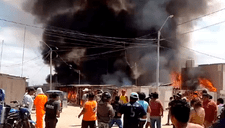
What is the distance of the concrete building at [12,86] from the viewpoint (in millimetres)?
16797

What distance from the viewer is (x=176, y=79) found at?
44.0 metres

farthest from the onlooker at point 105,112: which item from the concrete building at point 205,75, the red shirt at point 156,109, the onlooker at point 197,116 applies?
the concrete building at point 205,75

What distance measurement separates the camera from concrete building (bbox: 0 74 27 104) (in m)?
16.8

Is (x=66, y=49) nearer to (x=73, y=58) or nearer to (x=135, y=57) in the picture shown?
(x=73, y=58)

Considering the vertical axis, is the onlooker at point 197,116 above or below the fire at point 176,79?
below

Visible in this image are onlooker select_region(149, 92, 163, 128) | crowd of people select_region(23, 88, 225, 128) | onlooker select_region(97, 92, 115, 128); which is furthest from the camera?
onlooker select_region(149, 92, 163, 128)

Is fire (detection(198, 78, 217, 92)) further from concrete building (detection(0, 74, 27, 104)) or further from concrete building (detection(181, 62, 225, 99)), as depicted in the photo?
concrete building (detection(0, 74, 27, 104))

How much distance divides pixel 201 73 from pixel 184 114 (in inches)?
1440

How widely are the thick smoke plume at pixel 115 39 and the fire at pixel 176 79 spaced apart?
1.29 meters

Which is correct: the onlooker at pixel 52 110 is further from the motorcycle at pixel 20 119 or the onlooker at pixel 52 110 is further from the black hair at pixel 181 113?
the black hair at pixel 181 113

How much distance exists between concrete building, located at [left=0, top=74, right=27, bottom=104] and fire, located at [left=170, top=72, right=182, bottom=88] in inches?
1089

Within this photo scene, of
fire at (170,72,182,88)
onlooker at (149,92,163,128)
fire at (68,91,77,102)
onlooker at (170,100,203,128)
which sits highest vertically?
fire at (170,72,182,88)

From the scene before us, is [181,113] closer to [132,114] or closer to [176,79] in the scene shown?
[132,114]

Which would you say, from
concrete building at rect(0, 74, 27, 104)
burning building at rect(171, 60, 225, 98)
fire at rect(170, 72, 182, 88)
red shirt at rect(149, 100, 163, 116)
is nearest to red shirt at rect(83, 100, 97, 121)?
red shirt at rect(149, 100, 163, 116)
